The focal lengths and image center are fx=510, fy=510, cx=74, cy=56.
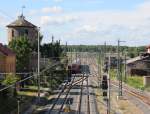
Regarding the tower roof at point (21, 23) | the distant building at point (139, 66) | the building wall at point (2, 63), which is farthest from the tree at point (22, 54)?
the distant building at point (139, 66)

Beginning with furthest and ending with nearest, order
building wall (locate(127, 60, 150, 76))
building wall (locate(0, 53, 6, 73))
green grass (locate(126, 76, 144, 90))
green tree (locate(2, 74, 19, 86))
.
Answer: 1. building wall (locate(127, 60, 150, 76))
2. green grass (locate(126, 76, 144, 90))
3. building wall (locate(0, 53, 6, 73))
4. green tree (locate(2, 74, 19, 86))

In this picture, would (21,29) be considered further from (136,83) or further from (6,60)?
(6,60)

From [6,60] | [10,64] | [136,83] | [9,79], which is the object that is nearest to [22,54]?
[10,64]

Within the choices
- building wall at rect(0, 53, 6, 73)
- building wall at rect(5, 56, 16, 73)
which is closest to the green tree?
building wall at rect(0, 53, 6, 73)

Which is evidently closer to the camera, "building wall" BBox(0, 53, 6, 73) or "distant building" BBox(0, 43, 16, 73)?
"building wall" BBox(0, 53, 6, 73)

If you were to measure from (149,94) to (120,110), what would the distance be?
A: 54.3ft

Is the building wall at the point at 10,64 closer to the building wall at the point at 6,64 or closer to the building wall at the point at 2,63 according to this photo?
the building wall at the point at 6,64

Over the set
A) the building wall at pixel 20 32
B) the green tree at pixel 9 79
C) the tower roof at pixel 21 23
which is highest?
the tower roof at pixel 21 23

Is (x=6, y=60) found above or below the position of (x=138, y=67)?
above

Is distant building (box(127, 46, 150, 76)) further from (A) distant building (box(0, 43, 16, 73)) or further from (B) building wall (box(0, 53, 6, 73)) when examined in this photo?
(B) building wall (box(0, 53, 6, 73))

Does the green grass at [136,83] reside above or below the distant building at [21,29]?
below

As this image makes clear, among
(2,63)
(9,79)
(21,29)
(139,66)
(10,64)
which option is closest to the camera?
(9,79)

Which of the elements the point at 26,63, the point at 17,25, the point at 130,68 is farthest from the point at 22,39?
the point at 130,68

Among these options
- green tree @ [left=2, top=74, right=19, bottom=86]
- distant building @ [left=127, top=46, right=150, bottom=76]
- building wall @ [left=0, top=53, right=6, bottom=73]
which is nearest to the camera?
green tree @ [left=2, top=74, right=19, bottom=86]
